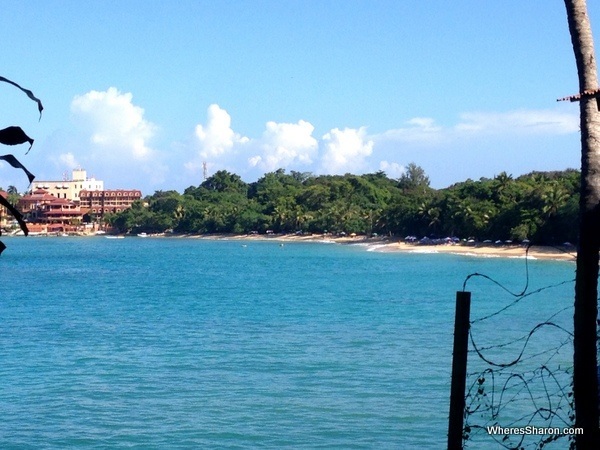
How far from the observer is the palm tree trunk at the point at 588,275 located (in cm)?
555

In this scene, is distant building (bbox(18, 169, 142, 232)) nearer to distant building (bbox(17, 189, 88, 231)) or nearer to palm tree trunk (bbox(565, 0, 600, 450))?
distant building (bbox(17, 189, 88, 231))

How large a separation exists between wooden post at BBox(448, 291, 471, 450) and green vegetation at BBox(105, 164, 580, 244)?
3793cm

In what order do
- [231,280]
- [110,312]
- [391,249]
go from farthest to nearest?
[391,249]
[231,280]
[110,312]

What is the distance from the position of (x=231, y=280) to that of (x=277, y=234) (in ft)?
201

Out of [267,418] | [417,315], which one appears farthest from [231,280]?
[267,418]

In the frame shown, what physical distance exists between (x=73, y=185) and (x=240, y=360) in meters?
139

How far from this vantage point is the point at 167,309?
115ft

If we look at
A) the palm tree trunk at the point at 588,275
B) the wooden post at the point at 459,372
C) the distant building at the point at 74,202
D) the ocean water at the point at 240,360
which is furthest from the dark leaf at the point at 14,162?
the distant building at the point at 74,202

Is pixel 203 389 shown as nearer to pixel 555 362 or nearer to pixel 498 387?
pixel 498 387

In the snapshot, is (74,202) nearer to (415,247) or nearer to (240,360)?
(415,247)

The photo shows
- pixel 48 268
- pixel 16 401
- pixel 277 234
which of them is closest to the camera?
pixel 16 401

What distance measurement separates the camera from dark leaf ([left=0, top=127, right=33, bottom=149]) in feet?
6.47

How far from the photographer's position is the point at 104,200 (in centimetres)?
14175

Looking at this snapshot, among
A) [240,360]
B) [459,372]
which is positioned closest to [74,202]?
[240,360]
